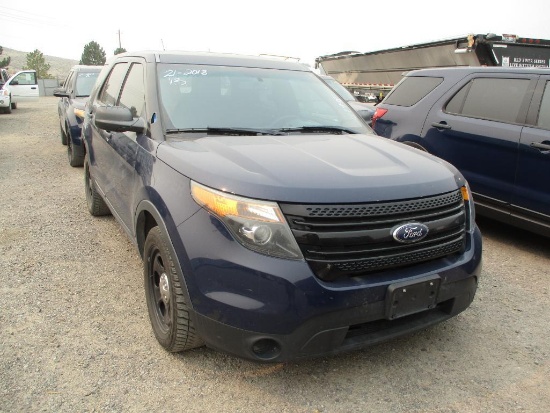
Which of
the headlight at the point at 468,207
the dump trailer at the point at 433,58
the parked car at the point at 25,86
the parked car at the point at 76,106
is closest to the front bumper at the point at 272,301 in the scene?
the headlight at the point at 468,207

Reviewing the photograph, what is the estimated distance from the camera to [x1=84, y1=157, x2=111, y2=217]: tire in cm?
507

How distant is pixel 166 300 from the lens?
109 inches

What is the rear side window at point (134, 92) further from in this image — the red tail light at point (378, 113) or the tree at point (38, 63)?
the tree at point (38, 63)

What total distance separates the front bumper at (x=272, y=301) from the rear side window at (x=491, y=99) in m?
3.04

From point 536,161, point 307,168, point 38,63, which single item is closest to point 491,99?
point 536,161

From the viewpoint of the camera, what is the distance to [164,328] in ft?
9.18

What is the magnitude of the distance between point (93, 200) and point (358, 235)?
3.72 m

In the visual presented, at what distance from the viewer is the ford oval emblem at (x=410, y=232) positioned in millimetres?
2363

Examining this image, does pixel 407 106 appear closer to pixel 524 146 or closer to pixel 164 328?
pixel 524 146

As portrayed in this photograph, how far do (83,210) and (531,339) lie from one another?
476 cm

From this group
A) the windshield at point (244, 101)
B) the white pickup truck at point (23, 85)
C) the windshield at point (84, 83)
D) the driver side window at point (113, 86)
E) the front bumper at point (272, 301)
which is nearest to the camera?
the front bumper at point (272, 301)

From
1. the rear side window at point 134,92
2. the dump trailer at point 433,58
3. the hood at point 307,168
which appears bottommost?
the hood at point 307,168

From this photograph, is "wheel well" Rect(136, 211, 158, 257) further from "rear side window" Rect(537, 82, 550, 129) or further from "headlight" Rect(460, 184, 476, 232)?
"rear side window" Rect(537, 82, 550, 129)

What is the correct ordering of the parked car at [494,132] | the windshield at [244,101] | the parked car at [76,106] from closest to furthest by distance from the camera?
the windshield at [244,101]
the parked car at [494,132]
the parked car at [76,106]
